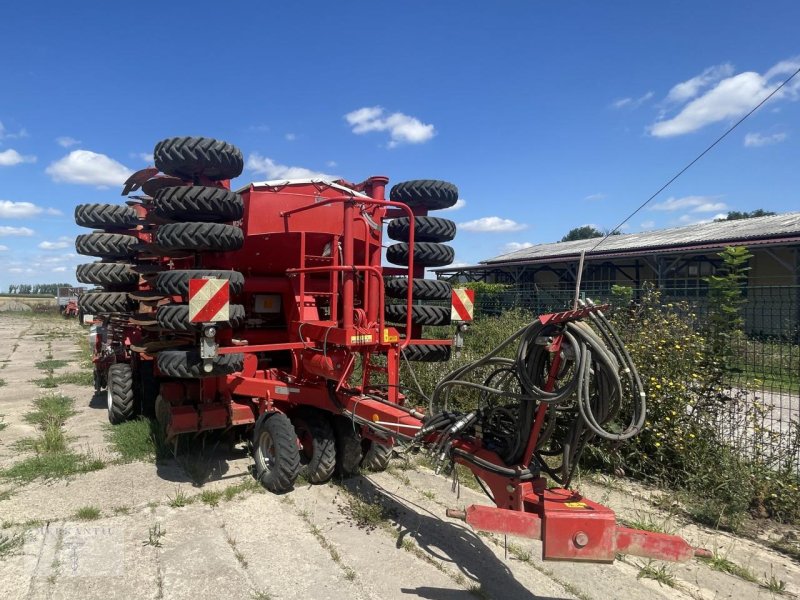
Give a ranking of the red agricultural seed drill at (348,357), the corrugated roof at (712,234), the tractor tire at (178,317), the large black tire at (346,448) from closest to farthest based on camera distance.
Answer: the red agricultural seed drill at (348,357) < the tractor tire at (178,317) < the large black tire at (346,448) < the corrugated roof at (712,234)

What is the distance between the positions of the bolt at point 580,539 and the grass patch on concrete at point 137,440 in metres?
4.45

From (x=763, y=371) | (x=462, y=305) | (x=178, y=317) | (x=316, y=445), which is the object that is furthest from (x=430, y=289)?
(x=763, y=371)

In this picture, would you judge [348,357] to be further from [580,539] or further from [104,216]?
[104,216]

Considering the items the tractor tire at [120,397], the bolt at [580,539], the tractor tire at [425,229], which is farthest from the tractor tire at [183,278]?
the bolt at [580,539]

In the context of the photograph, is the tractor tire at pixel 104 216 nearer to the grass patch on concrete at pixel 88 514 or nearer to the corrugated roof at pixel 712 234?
the grass patch on concrete at pixel 88 514

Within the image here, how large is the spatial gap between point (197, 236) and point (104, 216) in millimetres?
4735

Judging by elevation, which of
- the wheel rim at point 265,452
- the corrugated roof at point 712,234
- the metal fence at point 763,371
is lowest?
the wheel rim at point 265,452

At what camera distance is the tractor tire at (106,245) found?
7934 mm

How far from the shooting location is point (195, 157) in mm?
4801

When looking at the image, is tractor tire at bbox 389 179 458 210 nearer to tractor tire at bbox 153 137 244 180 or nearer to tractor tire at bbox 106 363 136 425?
tractor tire at bbox 153 137 244 180

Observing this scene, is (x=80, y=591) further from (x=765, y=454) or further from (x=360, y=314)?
(x=765, y=454)

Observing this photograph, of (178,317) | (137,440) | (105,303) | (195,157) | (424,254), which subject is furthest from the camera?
(105,303)

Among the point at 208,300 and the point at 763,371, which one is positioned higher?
the point at 208,300

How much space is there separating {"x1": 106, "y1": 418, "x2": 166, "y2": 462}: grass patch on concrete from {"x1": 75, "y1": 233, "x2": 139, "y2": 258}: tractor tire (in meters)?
2.56
